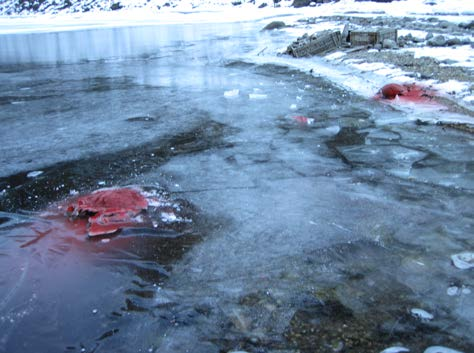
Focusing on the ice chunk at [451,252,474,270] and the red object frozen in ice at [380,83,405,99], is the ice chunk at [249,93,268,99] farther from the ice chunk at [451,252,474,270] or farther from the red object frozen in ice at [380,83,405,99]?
the ice chunk at [451,252,474,270]

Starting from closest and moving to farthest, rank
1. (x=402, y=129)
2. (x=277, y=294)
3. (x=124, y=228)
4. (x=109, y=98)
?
1. (x=277, y=294)
2. (x=124, y=228)
3. (x=402, y=129)
4. (x=109, y=98)

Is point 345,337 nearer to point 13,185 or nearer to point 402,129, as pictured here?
point 13,185

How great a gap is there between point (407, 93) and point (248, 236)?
6258 millimetres

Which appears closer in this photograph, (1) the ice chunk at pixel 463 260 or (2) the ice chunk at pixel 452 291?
(2) the ice chunk at pixel 452 291

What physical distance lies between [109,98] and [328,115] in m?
5.30

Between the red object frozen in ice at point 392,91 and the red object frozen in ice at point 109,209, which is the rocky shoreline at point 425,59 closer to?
the red object frozen in ice at point 392,91

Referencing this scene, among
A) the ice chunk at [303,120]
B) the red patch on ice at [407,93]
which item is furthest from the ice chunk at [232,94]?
the red patch on ice at [407,93]

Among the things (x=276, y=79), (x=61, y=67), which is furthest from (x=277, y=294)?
(x=61, y=67)

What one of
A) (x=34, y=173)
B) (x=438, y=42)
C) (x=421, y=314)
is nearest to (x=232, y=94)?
(x=34, y=173)

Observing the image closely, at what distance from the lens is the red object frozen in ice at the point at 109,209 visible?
4.33 metres

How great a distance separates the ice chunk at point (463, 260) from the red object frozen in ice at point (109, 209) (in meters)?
2.89

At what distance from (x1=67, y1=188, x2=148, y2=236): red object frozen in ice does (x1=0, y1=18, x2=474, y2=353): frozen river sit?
0.61 ft

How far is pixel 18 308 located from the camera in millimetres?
3277

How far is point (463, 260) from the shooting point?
11.6ft
